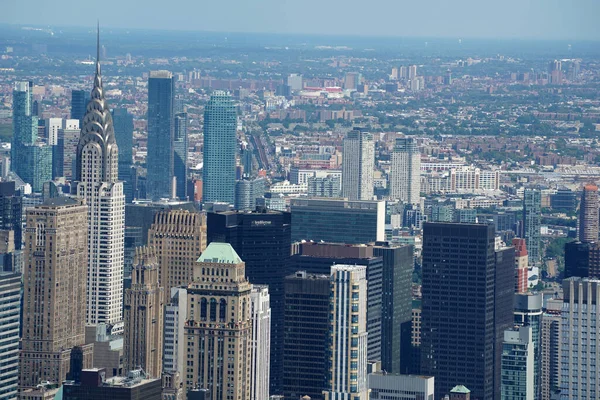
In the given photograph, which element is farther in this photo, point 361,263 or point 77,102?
point 77,102

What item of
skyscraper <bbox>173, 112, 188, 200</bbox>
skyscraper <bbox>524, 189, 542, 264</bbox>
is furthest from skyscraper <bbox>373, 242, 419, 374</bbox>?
skyscraper <bbox>173, 112, 188, 200</bbox>

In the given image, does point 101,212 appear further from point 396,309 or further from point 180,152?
point 180,152

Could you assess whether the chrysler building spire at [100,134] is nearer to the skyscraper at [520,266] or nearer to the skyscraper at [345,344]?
the skyscraper at [520,266]

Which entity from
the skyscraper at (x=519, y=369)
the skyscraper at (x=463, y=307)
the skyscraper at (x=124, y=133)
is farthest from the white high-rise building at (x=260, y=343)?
the skyscraper at (x=124, y=133)

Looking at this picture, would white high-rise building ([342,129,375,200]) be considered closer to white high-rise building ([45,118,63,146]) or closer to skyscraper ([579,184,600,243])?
skyscraper ([579,184,600,243])

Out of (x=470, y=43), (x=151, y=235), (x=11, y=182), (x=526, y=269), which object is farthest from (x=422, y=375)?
(x=470, y=43)

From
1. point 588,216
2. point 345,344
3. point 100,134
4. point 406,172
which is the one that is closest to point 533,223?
point 588,216
